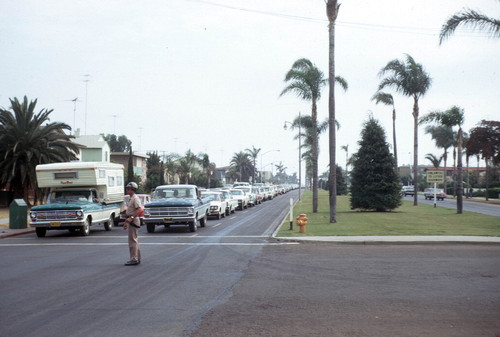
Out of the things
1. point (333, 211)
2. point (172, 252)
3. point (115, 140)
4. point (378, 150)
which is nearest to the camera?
point (172, 252)

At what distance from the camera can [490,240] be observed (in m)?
16.7

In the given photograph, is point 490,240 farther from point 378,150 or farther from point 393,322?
point 378,150

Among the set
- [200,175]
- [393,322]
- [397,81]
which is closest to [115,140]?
[200,175]

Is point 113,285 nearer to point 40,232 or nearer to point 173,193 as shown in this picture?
point 40,232

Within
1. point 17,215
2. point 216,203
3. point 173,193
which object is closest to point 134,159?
point 216,203

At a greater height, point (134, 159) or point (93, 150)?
point (93, 150)

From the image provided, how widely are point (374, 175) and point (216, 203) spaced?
1055 centimetres

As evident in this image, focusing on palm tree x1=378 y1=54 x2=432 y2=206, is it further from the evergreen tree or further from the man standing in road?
the man standing in road

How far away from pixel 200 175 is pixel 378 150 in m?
66.4

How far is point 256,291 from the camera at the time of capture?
30.5 ft

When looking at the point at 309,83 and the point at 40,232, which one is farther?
the point at 309,83

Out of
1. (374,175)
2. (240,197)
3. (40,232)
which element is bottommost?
(40,232)

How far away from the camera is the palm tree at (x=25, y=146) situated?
34625 millimetres

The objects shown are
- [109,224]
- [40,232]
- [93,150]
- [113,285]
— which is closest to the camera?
[113,285]
